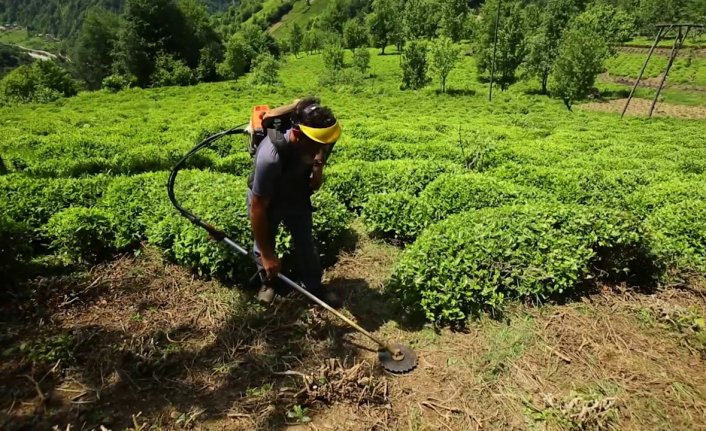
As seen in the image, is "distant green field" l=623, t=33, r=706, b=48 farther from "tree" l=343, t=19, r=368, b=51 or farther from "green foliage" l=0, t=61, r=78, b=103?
"green foliage" l=0, t=61, r=78, b=103

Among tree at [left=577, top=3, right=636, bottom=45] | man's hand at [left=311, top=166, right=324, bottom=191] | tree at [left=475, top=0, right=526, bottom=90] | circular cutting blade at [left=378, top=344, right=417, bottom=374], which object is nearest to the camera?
circular cutting blade at [left=378, top=344, right=417, bottom=374]

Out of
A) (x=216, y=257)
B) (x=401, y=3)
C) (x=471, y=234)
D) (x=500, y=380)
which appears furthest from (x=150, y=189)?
(x=401, y=3)

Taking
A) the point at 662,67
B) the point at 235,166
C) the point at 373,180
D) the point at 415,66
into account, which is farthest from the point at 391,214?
the point at 662,67

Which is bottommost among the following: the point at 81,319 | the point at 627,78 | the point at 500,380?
the point at 627,78

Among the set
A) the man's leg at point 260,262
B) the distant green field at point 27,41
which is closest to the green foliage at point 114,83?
the man's leg at point 260,262

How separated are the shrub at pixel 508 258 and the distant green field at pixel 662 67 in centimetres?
5617

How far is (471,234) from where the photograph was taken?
4.66 metres

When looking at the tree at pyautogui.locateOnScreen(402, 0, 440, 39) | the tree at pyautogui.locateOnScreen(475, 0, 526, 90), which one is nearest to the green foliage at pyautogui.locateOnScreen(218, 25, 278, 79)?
the tree at pyautogui.locateOnScreen(402, 0, 440, 39)

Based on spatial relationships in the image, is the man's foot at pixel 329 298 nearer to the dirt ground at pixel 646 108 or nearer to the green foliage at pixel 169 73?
the dirt ground at pixel 646 108

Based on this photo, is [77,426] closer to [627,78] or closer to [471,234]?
[471,234]

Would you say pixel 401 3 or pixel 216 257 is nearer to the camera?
pixel 216 257

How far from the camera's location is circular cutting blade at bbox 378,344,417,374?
12.1 feet

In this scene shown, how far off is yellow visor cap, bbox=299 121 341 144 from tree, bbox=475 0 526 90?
52201 mm

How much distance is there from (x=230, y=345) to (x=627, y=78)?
63113mm
